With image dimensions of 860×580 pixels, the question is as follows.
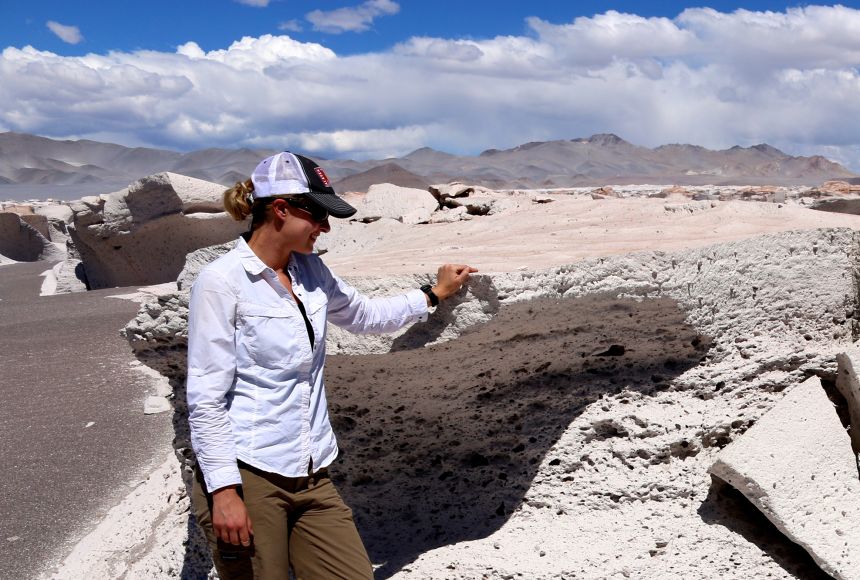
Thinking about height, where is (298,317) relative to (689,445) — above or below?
above

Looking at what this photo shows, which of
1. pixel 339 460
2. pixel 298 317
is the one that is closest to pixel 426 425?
pixel 339 460

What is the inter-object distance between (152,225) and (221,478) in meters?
7.45

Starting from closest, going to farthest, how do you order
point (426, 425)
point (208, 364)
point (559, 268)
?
point (208, 364)
point (559, 268)
point (426, 425)

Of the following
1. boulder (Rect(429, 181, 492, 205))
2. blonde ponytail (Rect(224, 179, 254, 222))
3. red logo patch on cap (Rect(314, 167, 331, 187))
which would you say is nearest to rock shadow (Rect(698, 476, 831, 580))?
red logo patch on cap (Rect(314, 167, 331, 187))

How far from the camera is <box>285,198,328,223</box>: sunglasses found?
1.85 meters

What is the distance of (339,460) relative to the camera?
309 centimetres

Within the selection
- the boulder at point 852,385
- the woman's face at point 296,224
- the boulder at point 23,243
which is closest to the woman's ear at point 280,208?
the woman's face at point 296,224

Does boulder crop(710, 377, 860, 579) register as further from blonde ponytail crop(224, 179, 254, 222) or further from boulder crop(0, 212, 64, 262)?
boulder crop(0, 212, 64, 262)

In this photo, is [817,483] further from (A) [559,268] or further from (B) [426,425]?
(B) [426,425]

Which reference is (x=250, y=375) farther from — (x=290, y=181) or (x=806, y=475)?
(x=806, y=475)

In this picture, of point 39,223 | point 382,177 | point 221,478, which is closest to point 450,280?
point 221,478

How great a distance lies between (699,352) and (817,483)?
57cm

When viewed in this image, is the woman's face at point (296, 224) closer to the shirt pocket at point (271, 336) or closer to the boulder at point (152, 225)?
the shirt pocket at point (271, 336)

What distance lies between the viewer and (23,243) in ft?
50.5
